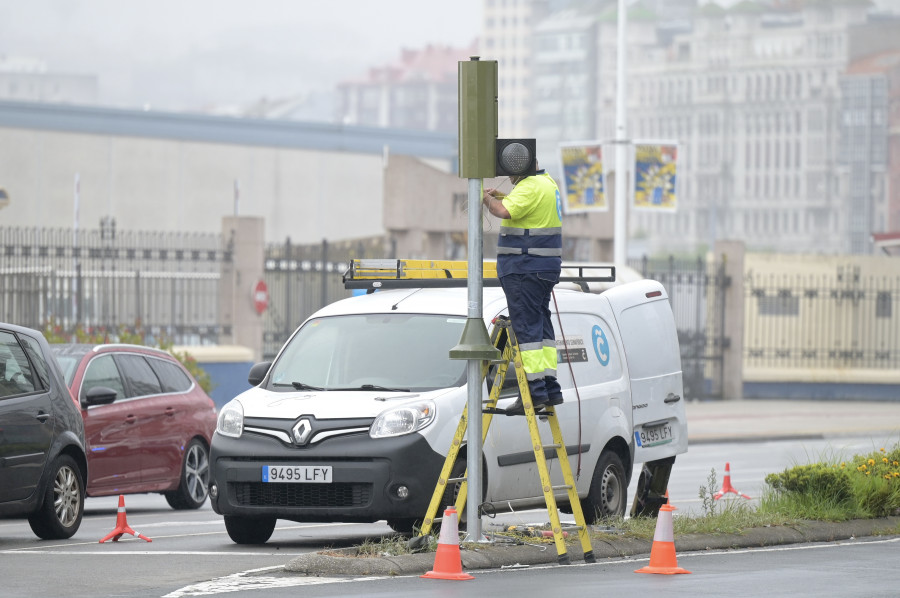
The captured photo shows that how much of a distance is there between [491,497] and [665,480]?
107 inches

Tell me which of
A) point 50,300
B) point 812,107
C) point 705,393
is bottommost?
point 705,393

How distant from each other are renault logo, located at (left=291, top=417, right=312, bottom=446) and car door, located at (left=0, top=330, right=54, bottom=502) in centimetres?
198

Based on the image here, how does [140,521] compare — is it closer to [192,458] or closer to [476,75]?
[192,458]

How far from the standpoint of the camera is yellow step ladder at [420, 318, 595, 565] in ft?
29.9

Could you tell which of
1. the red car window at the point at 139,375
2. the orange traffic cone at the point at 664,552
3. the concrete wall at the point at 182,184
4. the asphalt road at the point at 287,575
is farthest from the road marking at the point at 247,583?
the concrete wall at the point at 182,184

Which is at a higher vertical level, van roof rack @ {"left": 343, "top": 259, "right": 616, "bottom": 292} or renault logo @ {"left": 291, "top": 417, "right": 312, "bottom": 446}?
van roof rack @ {"left": 343, "top": 259, "right": 616, "bottom": 292}

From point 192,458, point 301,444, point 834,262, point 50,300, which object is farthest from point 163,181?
point 301,444

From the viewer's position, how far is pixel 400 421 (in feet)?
33.1

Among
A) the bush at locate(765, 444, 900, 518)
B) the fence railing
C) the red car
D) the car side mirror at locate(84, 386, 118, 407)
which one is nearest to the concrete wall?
the fence railing

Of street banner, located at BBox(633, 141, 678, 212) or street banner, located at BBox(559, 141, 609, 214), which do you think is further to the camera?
street banner, located at BBox(559, 141, 609, 214)

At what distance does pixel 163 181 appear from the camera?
241 ft

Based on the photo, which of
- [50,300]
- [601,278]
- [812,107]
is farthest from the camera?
[812,107]

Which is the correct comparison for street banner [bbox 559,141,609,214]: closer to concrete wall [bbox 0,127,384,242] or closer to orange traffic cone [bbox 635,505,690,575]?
orange traffic cone [bbox 635,505,690,575]

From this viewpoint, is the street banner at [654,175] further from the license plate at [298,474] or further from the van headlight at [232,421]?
the license plate at [298,474]
